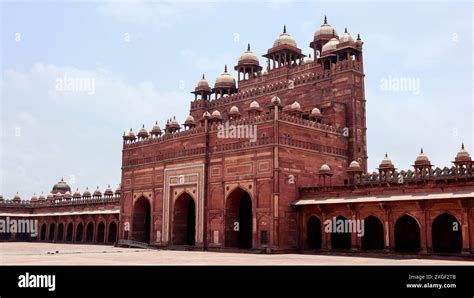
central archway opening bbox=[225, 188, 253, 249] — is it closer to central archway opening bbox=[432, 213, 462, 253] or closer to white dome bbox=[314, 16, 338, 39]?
central archway opening bbox=[432, 213, 462, 253]

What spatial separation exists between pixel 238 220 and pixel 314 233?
5.01 meters

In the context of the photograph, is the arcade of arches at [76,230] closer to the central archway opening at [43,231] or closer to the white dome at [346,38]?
the central archway opening at [43,231]

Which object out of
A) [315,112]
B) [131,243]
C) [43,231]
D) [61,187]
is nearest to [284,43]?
[315,112]

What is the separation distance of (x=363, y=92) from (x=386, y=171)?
7685 mm

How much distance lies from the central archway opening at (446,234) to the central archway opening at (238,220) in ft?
37.0

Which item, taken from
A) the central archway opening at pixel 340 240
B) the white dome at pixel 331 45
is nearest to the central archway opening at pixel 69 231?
the white dome at pixel 331 45

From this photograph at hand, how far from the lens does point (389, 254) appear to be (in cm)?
2484

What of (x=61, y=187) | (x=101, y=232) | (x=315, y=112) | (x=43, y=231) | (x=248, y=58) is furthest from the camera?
(x=61, y=187)

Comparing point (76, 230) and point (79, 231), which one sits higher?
point (76, 230)

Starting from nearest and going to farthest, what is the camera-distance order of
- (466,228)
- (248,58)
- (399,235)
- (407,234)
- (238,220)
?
(466,228), (407,234), (399,235), (238,220), (248,58)

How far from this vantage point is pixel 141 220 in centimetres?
3959

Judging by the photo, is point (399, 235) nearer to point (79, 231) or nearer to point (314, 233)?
point (314, 233)

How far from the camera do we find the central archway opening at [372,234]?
28.4 meters
